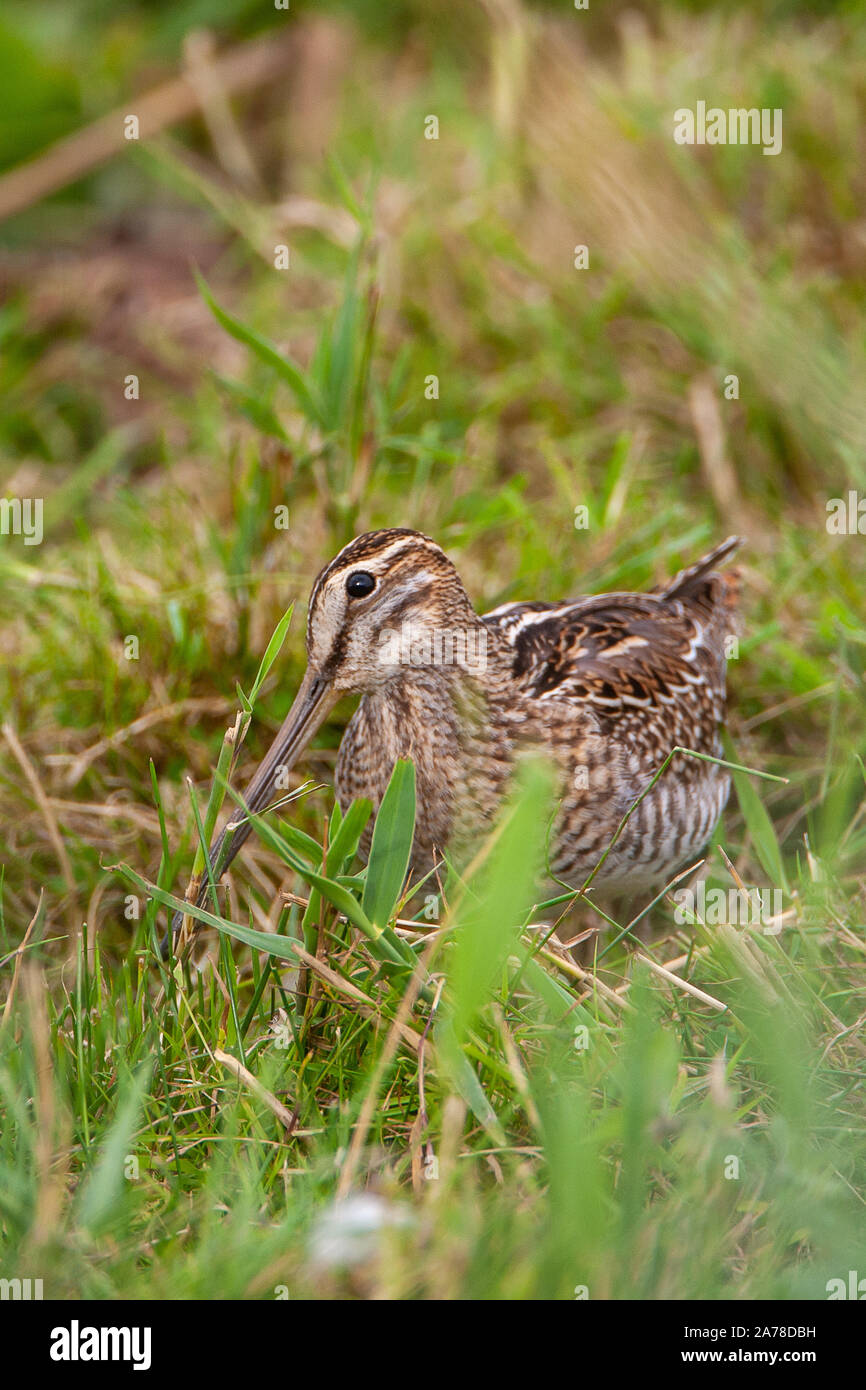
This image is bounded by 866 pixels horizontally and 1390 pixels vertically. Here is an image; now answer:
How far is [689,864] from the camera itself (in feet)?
12.2

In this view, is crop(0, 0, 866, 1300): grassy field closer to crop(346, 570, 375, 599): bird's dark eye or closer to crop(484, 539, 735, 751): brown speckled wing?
crop(484, 539, 735, 751): brown speckled wing

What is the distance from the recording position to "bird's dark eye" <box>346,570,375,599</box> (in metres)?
3.11

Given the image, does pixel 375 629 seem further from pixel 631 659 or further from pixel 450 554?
pixel 450 554

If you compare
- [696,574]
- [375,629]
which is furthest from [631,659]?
[375,629]

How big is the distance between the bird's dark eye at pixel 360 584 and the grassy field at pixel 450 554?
346mm

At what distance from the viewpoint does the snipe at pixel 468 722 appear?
10.5 ft

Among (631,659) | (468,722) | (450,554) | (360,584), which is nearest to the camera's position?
(360,584)

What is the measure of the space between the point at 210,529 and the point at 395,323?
1.79m

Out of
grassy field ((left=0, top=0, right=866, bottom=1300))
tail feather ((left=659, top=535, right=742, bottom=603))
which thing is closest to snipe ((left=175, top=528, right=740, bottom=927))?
grassy field ((left=0, top=0, right=866, bottom=1300))

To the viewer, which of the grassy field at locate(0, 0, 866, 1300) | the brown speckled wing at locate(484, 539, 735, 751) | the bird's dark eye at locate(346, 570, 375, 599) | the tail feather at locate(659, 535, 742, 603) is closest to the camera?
the grassy field at locate(0, 0, 866, 1300)

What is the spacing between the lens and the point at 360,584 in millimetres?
3119

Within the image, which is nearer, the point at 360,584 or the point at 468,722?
the point at 360,584

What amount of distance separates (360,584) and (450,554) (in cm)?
121

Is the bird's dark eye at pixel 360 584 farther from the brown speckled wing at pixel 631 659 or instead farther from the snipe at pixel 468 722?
the brown speckled wing at pixel 631 659
